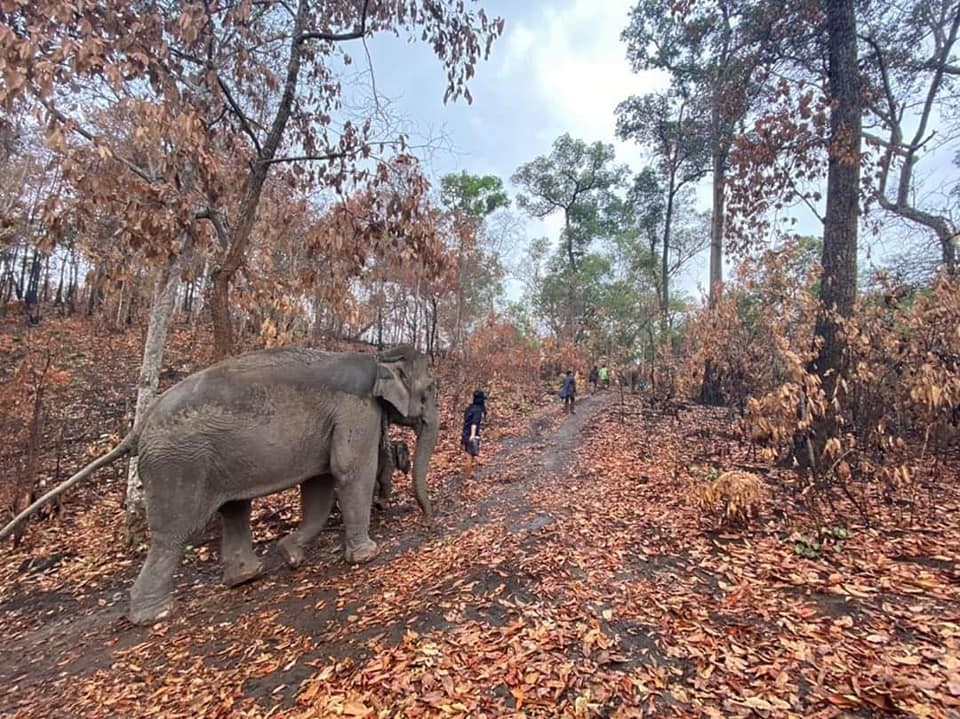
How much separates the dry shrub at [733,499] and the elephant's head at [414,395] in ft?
10.5

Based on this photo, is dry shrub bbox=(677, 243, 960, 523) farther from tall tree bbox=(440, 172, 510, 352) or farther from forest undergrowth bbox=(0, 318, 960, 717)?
tall tree bbox=(440, 172, 510, 352)

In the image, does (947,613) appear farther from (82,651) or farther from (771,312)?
(82,651)

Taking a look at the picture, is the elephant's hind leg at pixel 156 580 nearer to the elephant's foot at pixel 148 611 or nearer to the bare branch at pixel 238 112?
the elephant's foot at pixel 148 611

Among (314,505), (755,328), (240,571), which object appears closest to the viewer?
(240,571)

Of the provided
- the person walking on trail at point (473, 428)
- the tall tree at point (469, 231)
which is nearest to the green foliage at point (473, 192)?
the tall tree at point (469, 231)

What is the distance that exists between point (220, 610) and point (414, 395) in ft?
9.01

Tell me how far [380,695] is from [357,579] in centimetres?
181

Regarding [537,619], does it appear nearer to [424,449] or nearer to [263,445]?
[424,449]

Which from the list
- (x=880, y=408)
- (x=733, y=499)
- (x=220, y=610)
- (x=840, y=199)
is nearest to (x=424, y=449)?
(x=220, y=610)

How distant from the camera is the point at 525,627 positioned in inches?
136

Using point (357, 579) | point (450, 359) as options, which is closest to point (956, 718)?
point (357, 579)

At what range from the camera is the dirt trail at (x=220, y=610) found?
3.54m

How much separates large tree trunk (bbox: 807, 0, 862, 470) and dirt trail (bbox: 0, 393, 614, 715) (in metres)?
4.45

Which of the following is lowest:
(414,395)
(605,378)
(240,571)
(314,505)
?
(240,571)
